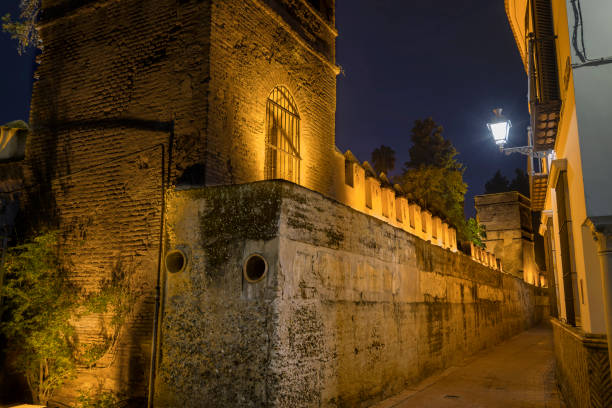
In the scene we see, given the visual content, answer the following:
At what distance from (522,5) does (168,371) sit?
11.8 metres

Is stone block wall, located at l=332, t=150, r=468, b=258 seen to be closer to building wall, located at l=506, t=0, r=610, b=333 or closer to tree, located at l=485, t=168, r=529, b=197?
building wall, located at l=506, t=0, r=610, b=333

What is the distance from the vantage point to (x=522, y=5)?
12.1 metres

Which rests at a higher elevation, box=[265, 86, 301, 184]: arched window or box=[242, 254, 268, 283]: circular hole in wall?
box=[265, 86, 301, 184]: arched window

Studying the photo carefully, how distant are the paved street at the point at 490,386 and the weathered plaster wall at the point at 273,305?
946mm

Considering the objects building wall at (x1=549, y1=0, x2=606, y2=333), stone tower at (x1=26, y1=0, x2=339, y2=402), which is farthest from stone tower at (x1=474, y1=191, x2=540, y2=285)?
building wall at (x1=549, y1=0, x2=606, y2=333)

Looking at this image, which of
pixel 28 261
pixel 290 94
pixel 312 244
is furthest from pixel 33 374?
pixel 290 94

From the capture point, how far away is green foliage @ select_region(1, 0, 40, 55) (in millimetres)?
9273

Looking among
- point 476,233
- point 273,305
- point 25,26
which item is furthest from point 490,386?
point 476,233

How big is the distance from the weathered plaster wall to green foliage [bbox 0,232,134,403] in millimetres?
1821

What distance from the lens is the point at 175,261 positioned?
20.1 feet

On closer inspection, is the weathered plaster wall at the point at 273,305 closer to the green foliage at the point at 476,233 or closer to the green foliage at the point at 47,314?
the green foliage at the point at 47,314

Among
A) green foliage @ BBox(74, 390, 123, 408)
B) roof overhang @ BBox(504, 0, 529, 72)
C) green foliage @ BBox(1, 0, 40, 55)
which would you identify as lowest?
green foliage @ BBox(74, 390, 123, 408)

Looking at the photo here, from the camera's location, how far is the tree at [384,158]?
45.9 metres

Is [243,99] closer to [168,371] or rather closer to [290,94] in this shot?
[290,94]
